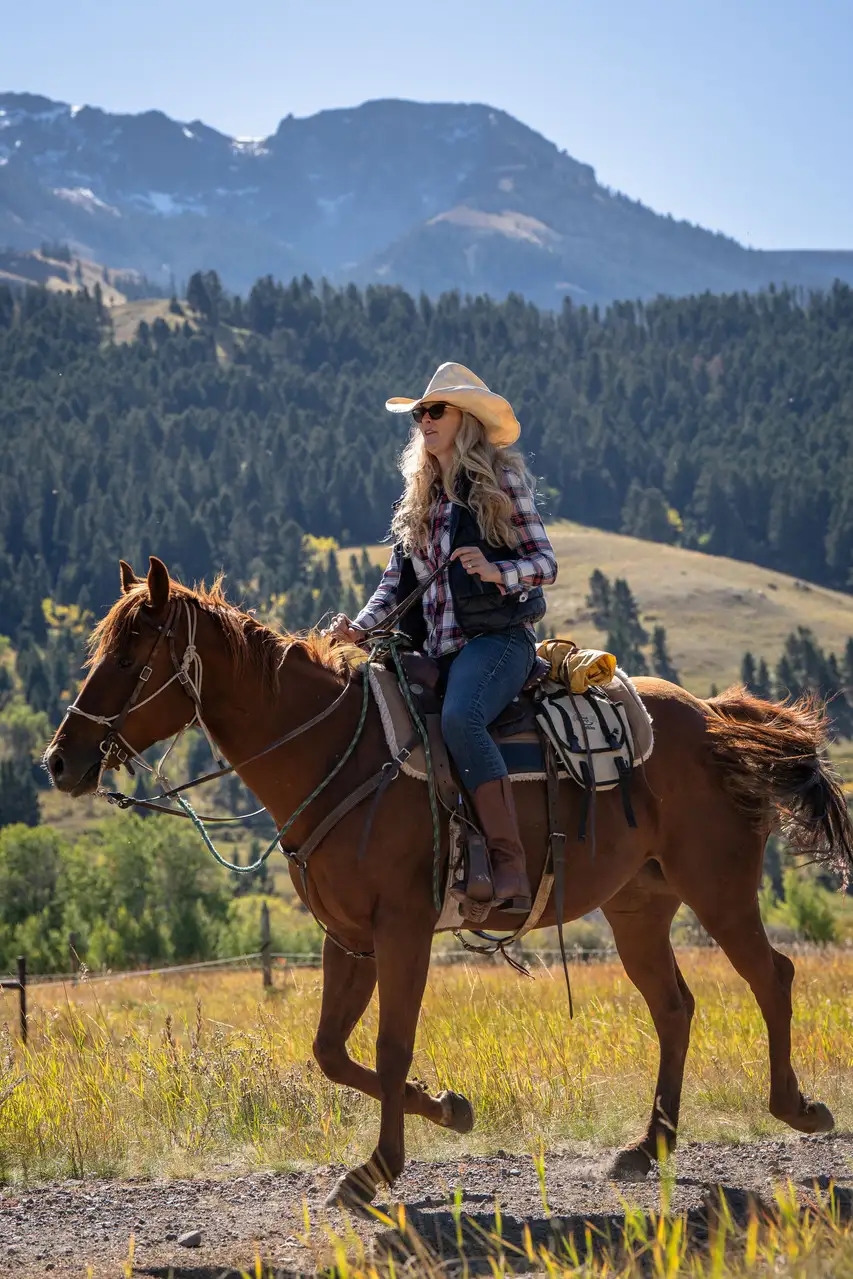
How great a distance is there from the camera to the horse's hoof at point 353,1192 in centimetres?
583

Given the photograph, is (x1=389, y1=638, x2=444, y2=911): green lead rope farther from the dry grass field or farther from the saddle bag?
the dry grass field

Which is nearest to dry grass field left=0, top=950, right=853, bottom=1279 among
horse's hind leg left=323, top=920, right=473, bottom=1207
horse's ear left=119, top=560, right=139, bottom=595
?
horse's hind leg left=323, top=920, right=473, bottom=1207

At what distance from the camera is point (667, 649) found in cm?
14700

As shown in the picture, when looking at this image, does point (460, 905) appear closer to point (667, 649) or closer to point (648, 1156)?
point (648, 1156)

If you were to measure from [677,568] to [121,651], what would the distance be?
556 ft

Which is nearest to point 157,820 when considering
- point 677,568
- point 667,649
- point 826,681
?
point 826,681

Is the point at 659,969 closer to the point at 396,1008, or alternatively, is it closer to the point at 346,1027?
the point at 346,1027

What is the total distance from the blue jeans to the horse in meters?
0.28

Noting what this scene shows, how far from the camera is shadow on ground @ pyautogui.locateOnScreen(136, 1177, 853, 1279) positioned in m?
5.07

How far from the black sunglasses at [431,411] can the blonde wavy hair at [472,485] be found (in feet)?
0.33

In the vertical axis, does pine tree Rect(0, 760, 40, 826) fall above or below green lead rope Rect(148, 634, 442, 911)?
below

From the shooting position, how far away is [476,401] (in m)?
6.72

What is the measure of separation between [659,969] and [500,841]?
1839 millimetres

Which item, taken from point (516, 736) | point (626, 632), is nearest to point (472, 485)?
point (516, 736)
